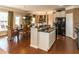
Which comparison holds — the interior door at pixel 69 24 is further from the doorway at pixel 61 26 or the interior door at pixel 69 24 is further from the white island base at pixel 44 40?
the white island base at pixel 44 40

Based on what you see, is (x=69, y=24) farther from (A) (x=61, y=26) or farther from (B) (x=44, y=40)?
(B) (x=44, y=40)

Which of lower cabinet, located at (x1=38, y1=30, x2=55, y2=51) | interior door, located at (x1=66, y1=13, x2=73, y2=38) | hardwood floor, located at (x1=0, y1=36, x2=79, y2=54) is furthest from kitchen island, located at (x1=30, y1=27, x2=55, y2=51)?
interior door, located at (x1=66, y1=13, x2=73, y2=38)

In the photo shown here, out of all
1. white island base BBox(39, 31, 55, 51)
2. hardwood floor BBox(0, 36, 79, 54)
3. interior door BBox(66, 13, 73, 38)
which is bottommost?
hardwood floor BBox(0, 36, 79, 54)

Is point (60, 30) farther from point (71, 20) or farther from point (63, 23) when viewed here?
point (71, 20)

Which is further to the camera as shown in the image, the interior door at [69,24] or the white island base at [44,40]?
the interior door at [69,24]

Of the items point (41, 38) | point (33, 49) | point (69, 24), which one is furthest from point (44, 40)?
point (69, 24)

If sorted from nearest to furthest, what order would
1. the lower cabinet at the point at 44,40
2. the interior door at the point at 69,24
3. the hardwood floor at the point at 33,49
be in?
the hardwood floor at the point at 33,49, the lower cabinet at the point at 44,40, the interior door at the point at 69,24

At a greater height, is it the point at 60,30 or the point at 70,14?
the point at 70,14

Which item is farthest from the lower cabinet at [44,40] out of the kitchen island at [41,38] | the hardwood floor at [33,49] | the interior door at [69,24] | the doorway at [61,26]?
the doorway at [61,26]

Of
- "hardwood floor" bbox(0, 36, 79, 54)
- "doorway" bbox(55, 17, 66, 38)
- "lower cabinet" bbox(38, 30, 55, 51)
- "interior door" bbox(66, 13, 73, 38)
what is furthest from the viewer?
"doorway" bbox(55, 17, 66, 38)

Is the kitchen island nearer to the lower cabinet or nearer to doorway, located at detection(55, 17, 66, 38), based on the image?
the lower cabinet

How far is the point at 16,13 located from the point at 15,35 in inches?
40.2
